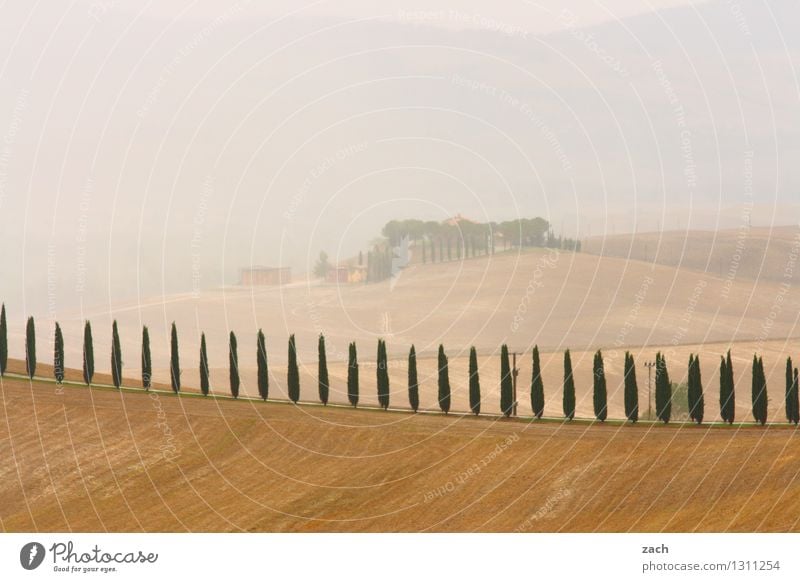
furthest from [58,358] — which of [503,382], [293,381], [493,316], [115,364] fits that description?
[493,316]

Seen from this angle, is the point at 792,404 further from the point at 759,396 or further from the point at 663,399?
the point at 663,399

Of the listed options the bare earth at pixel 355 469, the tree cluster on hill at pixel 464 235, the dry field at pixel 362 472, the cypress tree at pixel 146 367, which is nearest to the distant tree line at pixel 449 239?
the tree cluster on hill at pixel 464 235

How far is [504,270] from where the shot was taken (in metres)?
193

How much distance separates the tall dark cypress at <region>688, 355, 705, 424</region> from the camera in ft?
255

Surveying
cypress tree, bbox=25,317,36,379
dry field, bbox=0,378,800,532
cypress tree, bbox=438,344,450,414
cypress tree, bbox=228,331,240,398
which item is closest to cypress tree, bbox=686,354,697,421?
dry field, bbox=0,378,800,532

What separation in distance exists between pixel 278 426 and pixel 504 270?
408ft

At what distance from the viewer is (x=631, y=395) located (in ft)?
256

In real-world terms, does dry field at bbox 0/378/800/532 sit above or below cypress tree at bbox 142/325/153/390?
below

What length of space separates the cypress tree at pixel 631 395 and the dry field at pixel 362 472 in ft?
5.53

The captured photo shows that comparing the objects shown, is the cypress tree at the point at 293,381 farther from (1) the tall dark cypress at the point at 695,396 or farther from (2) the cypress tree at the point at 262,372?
(1) the tall dark cypress at the point at 695,396

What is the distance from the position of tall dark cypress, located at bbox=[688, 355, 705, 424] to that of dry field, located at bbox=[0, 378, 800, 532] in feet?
9.87

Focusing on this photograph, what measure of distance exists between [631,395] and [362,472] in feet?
70.8

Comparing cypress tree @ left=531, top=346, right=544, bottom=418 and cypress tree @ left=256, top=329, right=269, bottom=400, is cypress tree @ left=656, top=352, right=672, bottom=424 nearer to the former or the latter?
cypress tree @ left=531, top=346, right=544, bottom=418

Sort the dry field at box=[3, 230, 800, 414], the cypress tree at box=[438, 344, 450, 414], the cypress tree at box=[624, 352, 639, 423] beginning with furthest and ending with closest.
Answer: the dry field at box=[3, 230, 800, 414]
the cypress tree at box=[438, 344, 450, 414]
the cypress tree at box=[624, 352, 639, 423]
